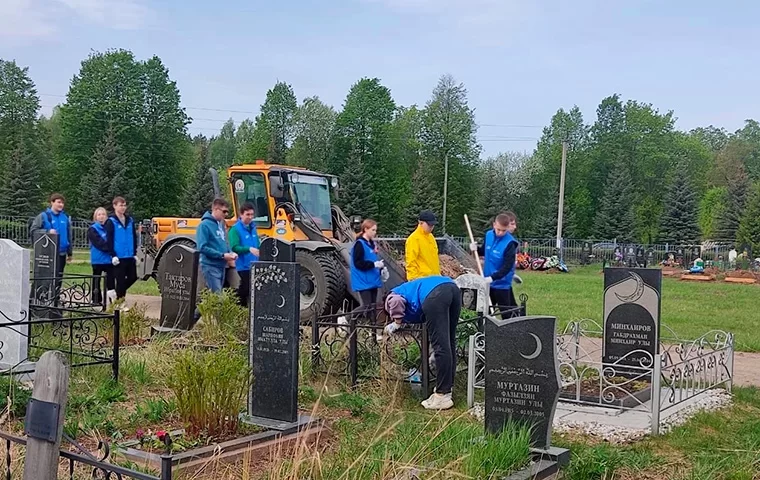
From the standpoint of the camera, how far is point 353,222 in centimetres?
1528

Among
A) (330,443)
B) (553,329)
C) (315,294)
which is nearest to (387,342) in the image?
(330,443)

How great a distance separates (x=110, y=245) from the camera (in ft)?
37.3

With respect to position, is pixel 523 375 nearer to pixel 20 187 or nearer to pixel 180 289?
pixel 180 289

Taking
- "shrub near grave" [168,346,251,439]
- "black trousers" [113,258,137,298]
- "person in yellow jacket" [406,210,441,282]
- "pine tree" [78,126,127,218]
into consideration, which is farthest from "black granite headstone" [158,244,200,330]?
"pine tree" [78,126,127,218]

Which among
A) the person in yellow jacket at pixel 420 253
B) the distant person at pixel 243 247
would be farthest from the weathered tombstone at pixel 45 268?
the person in yellow jacket at pixel 420 253

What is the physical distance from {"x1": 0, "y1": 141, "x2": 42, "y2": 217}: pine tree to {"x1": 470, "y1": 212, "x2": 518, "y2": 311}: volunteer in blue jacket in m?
35.3

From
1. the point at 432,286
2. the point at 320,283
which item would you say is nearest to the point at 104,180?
the point at 320,283

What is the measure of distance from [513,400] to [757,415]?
118 inches

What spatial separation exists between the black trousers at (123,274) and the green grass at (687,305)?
6339mm

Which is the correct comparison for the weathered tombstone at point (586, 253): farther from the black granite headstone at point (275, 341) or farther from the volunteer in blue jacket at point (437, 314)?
the black granite headstone at point (275, 341)

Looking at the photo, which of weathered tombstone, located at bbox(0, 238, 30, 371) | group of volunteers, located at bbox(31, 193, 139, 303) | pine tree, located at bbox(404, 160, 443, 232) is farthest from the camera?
pine tree, located at bbox(404, 160, 443, 232)

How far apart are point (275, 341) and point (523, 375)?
6.17 feet

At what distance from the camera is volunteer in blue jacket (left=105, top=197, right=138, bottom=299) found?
11367 millimetres

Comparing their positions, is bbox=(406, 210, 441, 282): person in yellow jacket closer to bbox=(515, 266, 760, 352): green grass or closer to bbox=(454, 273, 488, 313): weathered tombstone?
bbox=(454, 273, 488, 313): weathered tombstone
